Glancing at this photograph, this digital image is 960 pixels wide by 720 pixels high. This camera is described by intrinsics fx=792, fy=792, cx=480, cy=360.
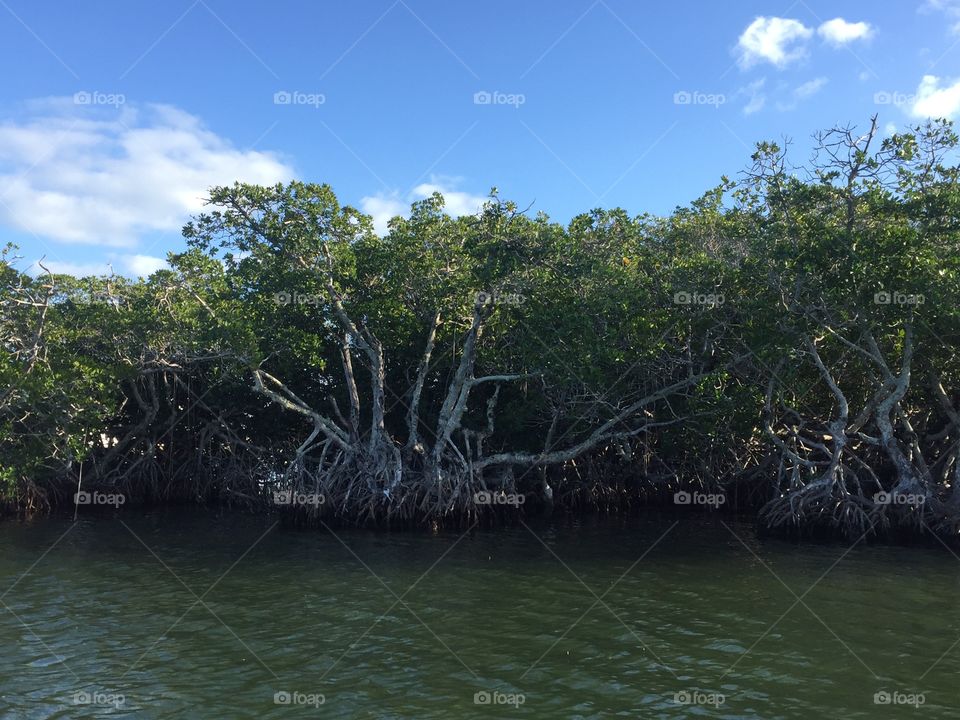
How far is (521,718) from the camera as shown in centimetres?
763

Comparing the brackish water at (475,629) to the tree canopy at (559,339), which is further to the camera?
the tree canopy at (559,339)

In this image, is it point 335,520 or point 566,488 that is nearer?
point 335,520

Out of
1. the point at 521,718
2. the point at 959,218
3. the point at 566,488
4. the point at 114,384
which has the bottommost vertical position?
the point at 521,718

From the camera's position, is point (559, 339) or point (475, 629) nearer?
point (475, 629)

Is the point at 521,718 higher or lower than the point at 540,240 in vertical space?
lower

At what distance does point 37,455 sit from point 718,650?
54.9ft

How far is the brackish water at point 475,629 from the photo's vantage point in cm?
810

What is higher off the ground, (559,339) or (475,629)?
(559,339)

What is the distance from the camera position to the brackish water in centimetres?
810

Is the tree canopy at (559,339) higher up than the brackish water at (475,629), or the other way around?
the tree canopy at (559,339)

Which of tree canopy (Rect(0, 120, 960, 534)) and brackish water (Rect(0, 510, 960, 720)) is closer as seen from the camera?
brackish water (Rect(0, 510, 960, 720))

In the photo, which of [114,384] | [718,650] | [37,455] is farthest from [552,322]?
[37,455]

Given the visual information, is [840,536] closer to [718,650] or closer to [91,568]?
[718,650]

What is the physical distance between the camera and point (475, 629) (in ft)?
34.9
